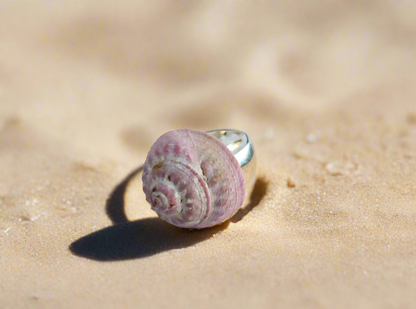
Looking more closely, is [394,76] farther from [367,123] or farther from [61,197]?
[61,197]

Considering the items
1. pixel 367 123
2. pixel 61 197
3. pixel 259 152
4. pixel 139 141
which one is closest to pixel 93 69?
pixel 139 141

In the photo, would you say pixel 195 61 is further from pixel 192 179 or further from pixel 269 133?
pixel 192 179

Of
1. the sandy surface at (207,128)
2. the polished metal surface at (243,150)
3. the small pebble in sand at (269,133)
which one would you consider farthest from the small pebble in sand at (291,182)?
the small pebble in sand at (269,133)

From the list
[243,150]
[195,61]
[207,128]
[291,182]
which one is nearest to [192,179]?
→ [243,150]

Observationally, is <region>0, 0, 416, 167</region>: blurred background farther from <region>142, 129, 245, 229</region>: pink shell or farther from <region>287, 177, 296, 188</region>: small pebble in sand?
<region>142, 129, 245, 229</region>: pink shell

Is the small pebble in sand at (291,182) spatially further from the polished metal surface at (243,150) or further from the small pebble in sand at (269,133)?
the small pebble in sand at (269,133)

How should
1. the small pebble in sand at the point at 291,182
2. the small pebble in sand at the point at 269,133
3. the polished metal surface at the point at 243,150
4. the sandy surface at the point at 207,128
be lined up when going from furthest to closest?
the small pebble in sand at the point at 269,133 → the small pebble in sand at the point at 291,182 → the polished metal surface at the point at 243,150 → the sandy surface at the point at 207,128
